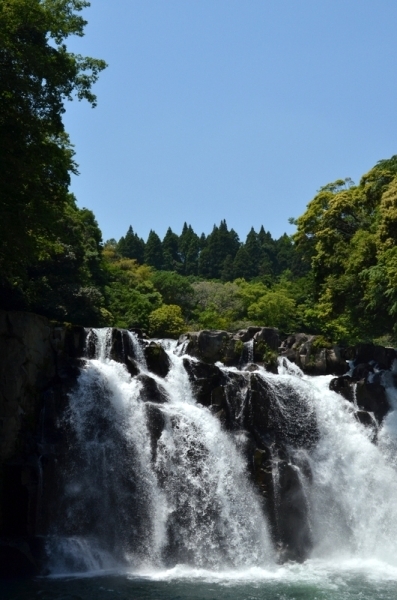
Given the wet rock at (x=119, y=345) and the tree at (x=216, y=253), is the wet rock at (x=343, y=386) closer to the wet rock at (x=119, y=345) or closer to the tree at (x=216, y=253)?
the wet rock at (x=119, y=345)

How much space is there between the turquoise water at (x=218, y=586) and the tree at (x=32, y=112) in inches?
360

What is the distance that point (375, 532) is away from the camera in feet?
75.2

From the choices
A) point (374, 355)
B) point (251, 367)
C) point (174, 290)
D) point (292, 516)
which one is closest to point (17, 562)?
point (292, 516)

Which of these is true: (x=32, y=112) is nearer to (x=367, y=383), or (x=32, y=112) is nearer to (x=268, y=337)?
(x=268, y=337)

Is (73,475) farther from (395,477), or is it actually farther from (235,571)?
(395,477)

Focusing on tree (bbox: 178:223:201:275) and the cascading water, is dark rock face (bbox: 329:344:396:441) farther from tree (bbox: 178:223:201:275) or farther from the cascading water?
tree (bbox: 178:223:201:275)

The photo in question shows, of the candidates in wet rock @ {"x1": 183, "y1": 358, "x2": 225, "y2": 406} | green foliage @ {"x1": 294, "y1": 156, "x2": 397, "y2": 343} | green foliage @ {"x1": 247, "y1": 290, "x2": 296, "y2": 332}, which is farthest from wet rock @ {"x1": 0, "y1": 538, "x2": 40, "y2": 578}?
green foliage @ {"x1": 247, "y1": 290, "x2": 296, "y2": 332}

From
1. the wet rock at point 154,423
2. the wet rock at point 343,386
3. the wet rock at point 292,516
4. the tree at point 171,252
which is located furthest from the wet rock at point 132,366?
the tree at point 171,252

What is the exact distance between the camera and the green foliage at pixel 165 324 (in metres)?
49.8

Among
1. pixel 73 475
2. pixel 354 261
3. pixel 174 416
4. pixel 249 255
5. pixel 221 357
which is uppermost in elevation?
pixel 249 255

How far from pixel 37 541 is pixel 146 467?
13.6 feet

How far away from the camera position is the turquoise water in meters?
16.5

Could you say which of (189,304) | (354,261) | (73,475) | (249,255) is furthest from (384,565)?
(249,255)

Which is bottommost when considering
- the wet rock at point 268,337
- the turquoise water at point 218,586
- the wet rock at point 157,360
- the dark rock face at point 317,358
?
the turquoise water at point 218,586
